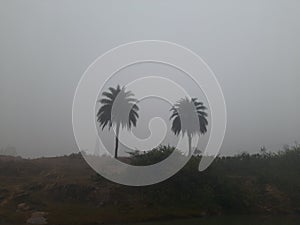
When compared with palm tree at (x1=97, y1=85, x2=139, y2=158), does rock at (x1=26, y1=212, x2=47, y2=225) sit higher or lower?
lower

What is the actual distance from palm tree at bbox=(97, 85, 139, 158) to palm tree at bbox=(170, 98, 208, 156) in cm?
646

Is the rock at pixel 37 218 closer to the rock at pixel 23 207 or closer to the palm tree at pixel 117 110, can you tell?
the rock at pixel 23 207

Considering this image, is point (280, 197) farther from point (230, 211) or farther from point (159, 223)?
point (159, 223)

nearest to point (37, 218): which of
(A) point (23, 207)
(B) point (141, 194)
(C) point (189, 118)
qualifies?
(A) point (23, 207)

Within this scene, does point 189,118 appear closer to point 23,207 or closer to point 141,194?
point 141,194

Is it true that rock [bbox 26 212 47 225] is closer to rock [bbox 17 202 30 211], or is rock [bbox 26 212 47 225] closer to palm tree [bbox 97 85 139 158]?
rock [bbox 17 202 30 211]

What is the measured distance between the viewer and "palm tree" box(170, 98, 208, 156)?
6041 centimetres

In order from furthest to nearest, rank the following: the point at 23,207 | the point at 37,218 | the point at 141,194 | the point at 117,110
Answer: the point at 117,110
the point at 141,194
the point at 23,207
the point at 37,218

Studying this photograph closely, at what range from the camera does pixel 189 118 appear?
61531mm

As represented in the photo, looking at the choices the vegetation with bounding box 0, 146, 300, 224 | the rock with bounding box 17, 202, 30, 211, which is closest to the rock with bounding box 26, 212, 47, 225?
the vegetation with bounding box 0, 146, 300, 224

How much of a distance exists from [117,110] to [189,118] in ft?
36.3

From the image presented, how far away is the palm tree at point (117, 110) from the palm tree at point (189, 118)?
646cm

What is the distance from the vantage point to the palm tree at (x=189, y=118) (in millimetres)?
60406

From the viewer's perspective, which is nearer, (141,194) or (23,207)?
(23,207)
